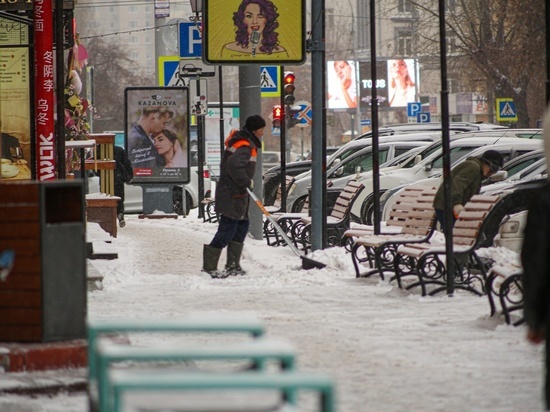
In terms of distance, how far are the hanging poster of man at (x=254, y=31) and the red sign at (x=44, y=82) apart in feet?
12.5

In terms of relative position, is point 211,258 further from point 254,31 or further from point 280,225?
point 280,225

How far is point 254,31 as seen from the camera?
17.7 metres

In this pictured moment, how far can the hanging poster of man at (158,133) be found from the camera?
2667 cm

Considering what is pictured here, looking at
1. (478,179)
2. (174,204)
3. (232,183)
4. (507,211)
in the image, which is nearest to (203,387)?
(478,179)

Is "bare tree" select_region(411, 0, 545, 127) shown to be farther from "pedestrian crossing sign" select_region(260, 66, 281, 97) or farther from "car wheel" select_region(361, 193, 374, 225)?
"car wheel" select_region(361, 193, 374, 225)

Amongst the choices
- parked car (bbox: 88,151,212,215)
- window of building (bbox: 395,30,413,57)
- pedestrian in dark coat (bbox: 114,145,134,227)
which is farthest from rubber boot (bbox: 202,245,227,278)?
window of building (bbox: 395,30,413,57)

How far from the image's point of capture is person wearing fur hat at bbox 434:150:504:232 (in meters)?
14.0

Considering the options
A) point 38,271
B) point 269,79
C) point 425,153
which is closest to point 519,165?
point 425,153

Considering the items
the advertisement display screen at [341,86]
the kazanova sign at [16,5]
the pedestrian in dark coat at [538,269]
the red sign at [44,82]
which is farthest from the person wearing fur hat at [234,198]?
the advertisement display screen at [341,86]

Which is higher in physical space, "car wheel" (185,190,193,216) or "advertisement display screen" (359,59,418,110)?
"advertisement display screen" (359,59,418,110)

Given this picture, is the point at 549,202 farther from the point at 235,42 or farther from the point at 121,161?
the point at 121,161

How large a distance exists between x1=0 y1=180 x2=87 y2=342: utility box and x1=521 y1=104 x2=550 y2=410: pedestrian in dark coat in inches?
137

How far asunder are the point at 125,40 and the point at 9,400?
159538mm

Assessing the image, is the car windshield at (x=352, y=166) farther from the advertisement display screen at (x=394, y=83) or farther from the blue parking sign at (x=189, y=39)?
the advertisement display screen at (x=394, y=83)
